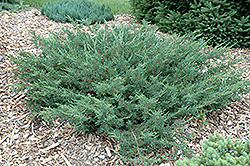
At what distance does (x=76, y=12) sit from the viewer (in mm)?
5633

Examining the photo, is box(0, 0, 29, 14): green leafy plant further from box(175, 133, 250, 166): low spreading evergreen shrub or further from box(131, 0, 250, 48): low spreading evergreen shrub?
box(175, 133, 250, 166): low spreading evergreen shrub

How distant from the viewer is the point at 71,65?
2.74 m

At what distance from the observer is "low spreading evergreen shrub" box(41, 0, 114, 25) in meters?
5.55

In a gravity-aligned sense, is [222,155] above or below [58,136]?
above

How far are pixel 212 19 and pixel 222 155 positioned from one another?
144 inches

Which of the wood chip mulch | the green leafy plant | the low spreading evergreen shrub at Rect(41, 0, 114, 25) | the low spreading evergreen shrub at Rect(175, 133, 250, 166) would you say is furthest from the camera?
the low spreading evergreen shrub at Rect(41, 0, 114, 25)

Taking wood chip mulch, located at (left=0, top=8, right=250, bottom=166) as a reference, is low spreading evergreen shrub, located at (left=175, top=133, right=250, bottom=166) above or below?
above

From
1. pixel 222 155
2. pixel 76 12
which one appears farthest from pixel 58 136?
pixel 76 12

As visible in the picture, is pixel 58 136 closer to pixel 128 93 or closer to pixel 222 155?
pixel 128 93

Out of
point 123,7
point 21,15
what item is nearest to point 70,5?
point 21,15

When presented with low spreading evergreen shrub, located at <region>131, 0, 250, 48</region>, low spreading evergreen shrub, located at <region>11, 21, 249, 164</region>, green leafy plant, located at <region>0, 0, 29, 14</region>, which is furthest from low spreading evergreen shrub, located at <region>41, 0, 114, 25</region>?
low spreading evergreen shrub, located at <region>11, 21, 249, 164</region>

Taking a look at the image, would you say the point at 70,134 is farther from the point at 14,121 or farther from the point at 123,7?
the point at 123,7

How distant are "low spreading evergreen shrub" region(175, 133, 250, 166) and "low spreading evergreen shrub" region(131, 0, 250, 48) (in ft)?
9.90

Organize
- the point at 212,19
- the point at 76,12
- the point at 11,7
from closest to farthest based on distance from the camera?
the point at 212,19 → the point at 11,7 → the point at 76,12
